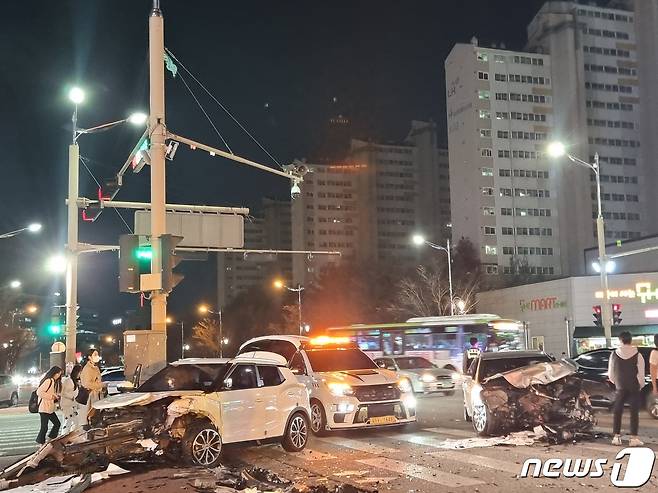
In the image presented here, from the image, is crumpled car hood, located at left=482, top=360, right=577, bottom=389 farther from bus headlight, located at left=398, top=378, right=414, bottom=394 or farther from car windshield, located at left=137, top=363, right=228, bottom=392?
car windshield, located at left=137, top=363, right=228, bottom=392

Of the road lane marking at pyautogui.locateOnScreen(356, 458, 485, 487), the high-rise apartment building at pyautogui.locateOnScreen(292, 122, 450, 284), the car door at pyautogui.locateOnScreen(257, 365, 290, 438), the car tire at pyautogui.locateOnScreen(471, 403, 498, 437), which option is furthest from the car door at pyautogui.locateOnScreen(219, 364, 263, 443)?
the high-rise apartment building at pyautogui.locateOnScreen(292, 122, 450, 284)

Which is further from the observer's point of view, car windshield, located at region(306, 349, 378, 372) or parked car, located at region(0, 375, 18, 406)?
parked car, located at region(0, 375, 18, 406)

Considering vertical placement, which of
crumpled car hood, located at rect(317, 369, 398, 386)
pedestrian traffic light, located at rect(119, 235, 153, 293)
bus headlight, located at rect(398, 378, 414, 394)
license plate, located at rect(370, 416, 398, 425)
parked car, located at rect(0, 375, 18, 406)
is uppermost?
pedestrian traffic light, located at rect(119, 235, 153, 293)

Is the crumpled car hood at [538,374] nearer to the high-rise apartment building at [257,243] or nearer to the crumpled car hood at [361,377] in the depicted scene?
the crumpled car hood at [361,377]

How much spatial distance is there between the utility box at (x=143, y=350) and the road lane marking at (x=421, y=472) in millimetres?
4888

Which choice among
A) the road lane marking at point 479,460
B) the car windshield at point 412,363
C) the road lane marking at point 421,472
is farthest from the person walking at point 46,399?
the car windshield at point 412,363

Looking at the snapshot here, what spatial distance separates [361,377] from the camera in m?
13.9

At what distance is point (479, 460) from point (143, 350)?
6.78 meters

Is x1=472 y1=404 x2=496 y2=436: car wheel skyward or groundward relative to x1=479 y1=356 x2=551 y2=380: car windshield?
groundward

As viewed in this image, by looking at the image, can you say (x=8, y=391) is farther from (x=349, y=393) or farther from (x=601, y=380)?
(x=601, y=380)

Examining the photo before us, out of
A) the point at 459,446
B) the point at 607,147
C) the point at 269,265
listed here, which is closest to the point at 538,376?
the point at 459,446

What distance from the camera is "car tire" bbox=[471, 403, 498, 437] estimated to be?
12.3 metres

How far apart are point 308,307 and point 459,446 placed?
81.2 metres

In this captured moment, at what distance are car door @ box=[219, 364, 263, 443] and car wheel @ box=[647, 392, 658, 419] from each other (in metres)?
9.05
